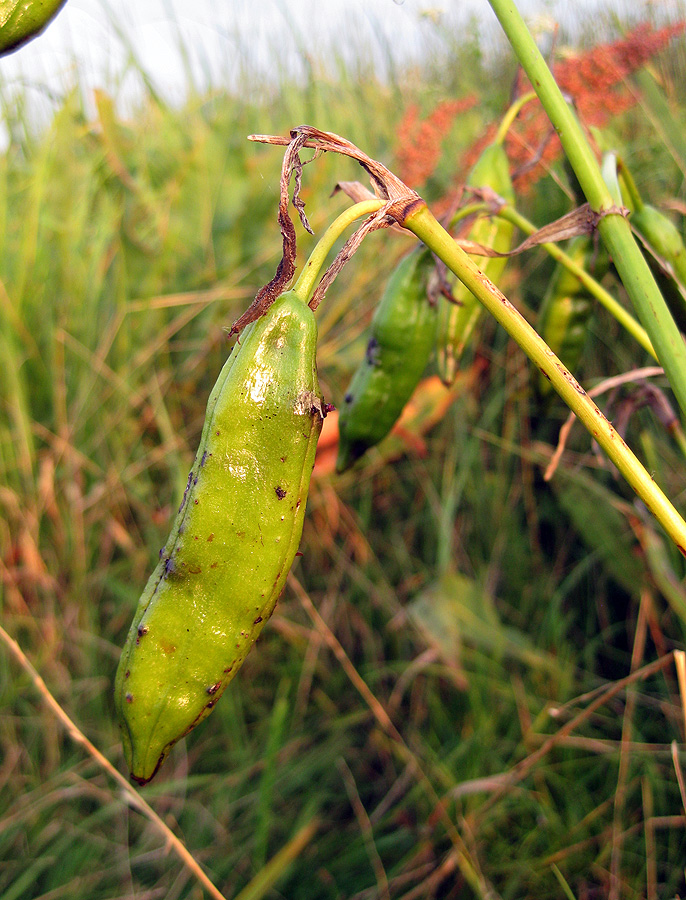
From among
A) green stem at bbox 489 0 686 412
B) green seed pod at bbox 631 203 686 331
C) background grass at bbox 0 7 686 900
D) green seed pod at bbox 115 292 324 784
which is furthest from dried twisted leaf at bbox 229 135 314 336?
background grass at bbox 0 7 686 900

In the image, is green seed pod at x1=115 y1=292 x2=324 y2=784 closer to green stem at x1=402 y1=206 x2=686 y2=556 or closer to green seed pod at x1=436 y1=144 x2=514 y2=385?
green stem at x1=402 y1=206 x2=686 y2=556

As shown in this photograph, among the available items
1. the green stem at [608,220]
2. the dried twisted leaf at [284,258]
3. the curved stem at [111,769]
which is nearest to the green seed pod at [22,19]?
the dried twisted leaf at [284,258]

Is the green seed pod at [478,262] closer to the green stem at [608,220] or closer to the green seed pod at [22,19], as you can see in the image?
the green stem at [608,220]

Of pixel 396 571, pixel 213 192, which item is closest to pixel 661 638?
pixel 396 571

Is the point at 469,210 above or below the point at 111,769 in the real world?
above

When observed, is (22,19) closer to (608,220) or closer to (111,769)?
(608,220)

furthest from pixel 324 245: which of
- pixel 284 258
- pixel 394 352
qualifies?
pixel 394 352

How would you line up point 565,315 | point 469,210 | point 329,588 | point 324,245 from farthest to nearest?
point 329,588
point 565,315
point 469,210
point 324,245
